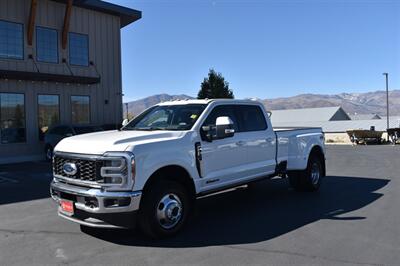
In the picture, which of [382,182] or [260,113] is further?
[382,182]

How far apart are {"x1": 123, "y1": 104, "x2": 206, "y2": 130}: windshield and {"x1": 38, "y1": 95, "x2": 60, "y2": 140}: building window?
13.3 metres

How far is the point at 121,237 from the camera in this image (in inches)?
237

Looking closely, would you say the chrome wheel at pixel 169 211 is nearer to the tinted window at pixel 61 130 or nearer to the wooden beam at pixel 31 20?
the tinted window at pixel 61 130

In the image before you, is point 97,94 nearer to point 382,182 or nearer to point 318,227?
point 382,182

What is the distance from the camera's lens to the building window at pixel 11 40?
59.7ft

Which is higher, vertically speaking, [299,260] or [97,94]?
[97,94]

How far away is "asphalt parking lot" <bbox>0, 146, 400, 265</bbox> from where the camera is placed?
16.5ft

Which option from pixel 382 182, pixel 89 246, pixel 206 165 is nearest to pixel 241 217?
pixel 206 165

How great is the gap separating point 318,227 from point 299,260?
1.51 meters

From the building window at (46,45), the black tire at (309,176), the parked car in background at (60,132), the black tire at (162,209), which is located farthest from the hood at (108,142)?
the building window at (46,45)

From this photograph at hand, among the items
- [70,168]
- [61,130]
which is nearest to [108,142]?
[70,168]

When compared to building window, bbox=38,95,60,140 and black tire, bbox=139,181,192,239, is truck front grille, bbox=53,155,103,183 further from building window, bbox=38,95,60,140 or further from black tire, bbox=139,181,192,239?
building window, bbox=38,95,60,140

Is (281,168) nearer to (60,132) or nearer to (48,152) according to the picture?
(60,132)

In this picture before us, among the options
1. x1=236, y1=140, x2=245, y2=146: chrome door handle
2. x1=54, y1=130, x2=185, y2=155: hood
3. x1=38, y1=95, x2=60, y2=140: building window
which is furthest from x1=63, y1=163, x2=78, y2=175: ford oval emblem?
x1=38, y1=95, x2=60, y2=140: building window
